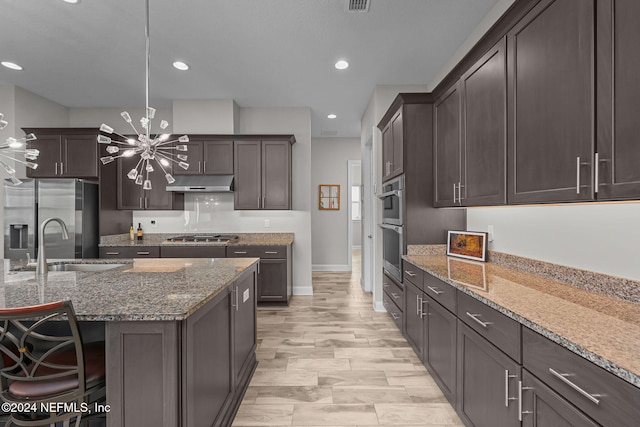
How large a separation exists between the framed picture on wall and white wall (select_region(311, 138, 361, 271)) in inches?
2.8

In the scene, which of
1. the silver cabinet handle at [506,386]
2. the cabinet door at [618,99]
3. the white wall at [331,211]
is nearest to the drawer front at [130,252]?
the white wall at [331,211]

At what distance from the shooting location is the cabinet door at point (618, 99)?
41.8 inches

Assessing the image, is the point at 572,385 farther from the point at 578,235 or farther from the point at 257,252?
the point at 257,252

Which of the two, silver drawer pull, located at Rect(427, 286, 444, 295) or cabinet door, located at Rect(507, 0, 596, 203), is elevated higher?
cabinet door, located at Rect(507, 0, 596, 203)

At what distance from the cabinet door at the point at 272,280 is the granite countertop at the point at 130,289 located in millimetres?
1897

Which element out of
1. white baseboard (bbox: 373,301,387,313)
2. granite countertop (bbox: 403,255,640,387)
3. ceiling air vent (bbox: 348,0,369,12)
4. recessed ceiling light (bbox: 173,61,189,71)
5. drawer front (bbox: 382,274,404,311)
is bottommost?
white baseboard (bbox: 373,301,387,313)

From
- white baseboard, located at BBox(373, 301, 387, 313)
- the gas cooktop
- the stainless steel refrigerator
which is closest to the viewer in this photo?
the stainless steel refrigerator

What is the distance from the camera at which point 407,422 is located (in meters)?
1.92

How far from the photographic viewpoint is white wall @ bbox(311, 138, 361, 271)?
269 inches

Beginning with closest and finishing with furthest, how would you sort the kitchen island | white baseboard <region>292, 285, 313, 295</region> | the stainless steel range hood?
the kitchen island → the stainless steel range hood → white baseboard <region>292, 285, 313, 295</region>

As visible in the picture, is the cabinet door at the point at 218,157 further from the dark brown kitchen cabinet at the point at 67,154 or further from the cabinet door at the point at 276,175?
the dark brown kitchen cabinet at the point at 67,154

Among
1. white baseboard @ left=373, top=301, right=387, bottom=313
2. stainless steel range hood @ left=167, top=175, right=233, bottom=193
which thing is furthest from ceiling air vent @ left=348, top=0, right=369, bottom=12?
white baseboard @ left=373, top=301, right=387, bottom=313

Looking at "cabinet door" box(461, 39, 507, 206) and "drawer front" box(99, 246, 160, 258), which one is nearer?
"cabinet door" box(461, 39, 507, 206)

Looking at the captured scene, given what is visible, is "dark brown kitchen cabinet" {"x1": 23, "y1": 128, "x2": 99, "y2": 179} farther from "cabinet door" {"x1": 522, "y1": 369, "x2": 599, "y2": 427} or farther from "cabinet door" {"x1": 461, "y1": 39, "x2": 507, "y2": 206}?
"cabinet door" {"x1": 522, "y1": 369, "x2": 599, "y2": 427}
